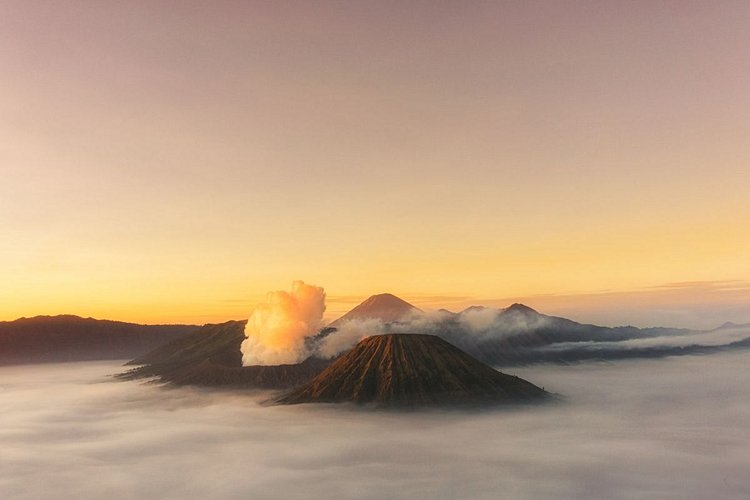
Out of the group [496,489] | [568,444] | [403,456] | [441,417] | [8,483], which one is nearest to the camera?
[496,489]

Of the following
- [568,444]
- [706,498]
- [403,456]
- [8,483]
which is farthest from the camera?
[568,444]

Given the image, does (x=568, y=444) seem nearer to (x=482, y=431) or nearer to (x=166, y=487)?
(x=482, y=431)

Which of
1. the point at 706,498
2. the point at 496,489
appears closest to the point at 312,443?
the point at 496,489

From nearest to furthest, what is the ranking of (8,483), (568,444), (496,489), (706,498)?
(706,498), (496,489), (8,483), (568,444)

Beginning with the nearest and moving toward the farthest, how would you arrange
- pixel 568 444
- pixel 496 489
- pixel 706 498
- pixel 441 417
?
pixel 706 498, pixel 496 489, pixel 568 444, pixel 441 417

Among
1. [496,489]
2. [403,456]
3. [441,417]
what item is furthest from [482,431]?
[496,489]

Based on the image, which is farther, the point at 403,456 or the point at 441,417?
the point at 441,417

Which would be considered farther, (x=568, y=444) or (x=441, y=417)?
(x=441, y=417)

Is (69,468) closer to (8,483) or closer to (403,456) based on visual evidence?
(8,483)
